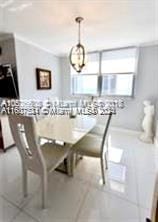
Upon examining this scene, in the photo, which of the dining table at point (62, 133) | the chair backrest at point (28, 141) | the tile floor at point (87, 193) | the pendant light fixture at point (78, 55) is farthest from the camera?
the pendant light fixture at point (78, 55)

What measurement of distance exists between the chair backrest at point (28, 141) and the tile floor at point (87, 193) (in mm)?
431

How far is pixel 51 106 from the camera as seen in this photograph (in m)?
3.82

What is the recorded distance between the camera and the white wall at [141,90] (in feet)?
10.5

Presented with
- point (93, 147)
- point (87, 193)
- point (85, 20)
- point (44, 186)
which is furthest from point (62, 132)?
point (85, 20)

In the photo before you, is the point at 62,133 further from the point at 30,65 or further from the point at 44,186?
the point at 30,65

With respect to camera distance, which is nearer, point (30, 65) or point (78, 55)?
point (78, 55)

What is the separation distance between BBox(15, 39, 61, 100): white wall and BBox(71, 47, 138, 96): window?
94cm

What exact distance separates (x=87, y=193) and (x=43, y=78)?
2891mm

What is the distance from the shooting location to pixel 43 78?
12.0 ft

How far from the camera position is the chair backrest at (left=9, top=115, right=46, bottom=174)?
1253mm

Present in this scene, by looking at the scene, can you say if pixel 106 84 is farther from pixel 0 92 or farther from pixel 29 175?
pixel 29 175

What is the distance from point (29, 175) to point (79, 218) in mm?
953

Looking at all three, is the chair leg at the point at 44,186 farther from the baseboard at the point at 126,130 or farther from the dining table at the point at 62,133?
the baseboard at the point at 126,130

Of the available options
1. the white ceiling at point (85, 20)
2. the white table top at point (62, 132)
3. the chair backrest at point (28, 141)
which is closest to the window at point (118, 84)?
the white ceiling at point (85, 20)
